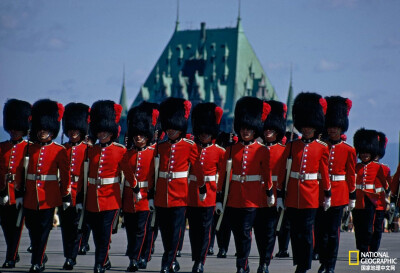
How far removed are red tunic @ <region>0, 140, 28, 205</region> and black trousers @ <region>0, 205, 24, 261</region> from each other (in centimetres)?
11

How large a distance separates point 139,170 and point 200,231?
3.82ft

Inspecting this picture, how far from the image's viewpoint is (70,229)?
45.0ft

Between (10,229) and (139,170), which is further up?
(139,170)

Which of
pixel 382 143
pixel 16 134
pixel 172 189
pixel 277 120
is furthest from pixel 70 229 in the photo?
pixel 382 143

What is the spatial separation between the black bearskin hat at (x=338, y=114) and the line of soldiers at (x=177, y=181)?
0.5 inches

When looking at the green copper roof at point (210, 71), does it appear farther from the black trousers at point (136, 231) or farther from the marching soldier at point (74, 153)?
the black trousers at point (136, 231)

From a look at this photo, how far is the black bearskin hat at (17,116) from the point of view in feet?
44.8

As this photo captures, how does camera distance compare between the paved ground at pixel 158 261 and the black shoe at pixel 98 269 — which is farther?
the paved ground at pixel 158 261

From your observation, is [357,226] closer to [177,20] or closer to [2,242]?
[2,242]

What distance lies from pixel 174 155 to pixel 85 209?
1.21m

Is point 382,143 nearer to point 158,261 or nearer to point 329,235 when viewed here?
point 329,235

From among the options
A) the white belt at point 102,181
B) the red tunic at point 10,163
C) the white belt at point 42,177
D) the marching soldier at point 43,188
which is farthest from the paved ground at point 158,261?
the white belt at point 102,181

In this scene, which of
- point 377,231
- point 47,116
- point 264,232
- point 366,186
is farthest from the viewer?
point 377,231

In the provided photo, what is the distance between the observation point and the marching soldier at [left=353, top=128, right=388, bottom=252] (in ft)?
48.6
